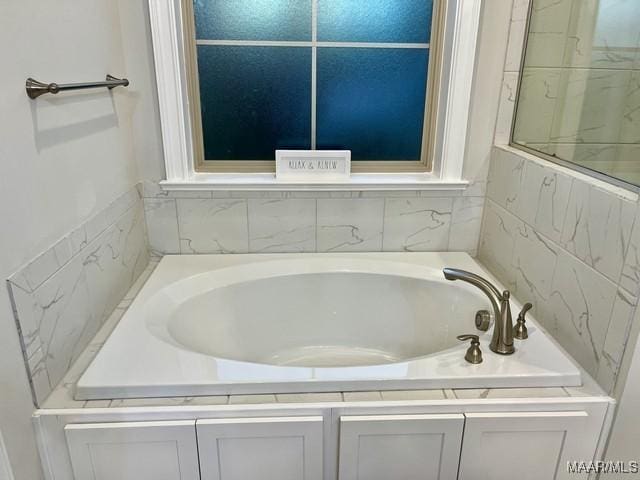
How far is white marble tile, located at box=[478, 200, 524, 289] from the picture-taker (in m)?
1.74

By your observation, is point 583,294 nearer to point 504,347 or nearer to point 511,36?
point 504,347

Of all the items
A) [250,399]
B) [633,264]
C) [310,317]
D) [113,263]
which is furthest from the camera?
[310,317]

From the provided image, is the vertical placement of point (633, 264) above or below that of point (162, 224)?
above

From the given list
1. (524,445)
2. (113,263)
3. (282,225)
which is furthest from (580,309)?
(113,263)

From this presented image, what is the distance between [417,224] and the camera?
199cm

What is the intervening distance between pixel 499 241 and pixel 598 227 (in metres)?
0.61

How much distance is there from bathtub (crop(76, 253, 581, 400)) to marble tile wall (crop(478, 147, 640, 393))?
0.27ft

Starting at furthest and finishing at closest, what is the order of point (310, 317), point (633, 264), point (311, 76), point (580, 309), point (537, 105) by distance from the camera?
point (310, 317)
point (311, 76)
point (537, 105)
point (580, 309)
point (633, 264)

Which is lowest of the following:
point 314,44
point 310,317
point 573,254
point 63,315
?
point 310,317

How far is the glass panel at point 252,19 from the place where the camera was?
5.82 feet

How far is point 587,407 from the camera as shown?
1.20m

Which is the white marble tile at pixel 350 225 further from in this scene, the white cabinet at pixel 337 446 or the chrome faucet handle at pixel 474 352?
the white cabinet at pixel 337 446

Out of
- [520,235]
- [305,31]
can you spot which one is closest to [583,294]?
[520,235]

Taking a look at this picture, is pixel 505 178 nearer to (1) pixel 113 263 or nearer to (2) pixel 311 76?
(2) pixel 311 76
